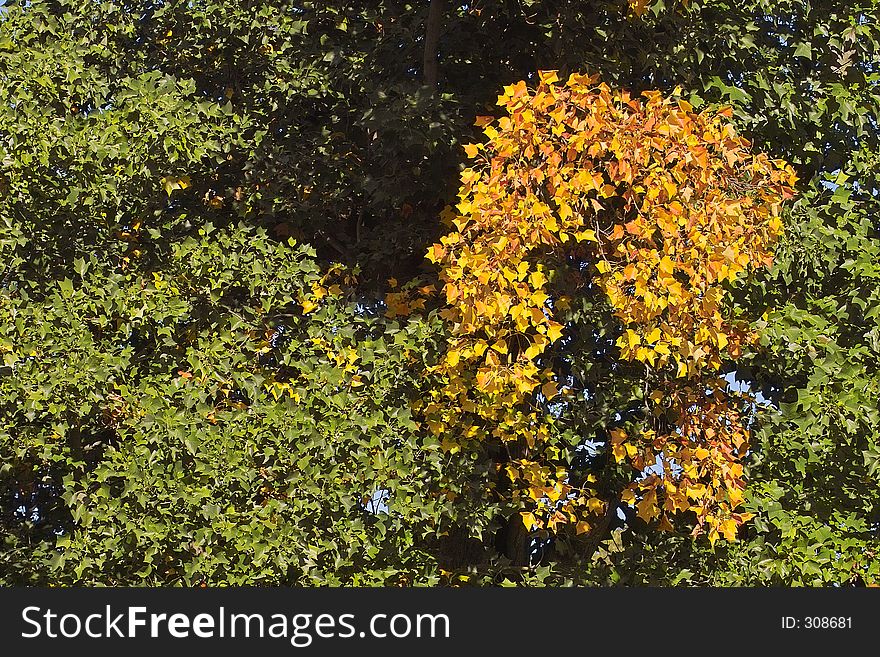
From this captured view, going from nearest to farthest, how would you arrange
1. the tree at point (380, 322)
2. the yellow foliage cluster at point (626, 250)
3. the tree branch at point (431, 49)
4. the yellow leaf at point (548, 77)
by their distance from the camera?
the yellow foliage cluster at point (626, 250), the yellow leaf at point (548, 77), the tree at point (380, 322), the tree branch at point (431, 49)

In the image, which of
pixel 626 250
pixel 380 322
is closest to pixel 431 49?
pixel 380 322

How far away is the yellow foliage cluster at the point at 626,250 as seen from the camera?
5742 mm

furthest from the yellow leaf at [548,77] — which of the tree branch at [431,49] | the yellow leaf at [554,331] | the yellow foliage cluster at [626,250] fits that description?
the yellow leaf at [554,331]

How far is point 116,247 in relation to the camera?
21.9ft

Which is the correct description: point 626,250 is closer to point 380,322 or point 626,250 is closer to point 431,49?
point 380,322

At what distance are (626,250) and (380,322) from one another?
1.59 metres

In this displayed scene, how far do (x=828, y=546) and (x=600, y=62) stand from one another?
9.97ft

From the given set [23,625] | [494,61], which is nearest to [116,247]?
[23,625]

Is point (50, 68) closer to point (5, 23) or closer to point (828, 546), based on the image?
point (5, 23)

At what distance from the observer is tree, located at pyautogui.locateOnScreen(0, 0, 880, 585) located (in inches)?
242

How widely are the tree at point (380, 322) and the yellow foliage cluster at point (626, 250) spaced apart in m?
0.05

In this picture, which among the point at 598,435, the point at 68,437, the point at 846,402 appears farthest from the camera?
the point at 598,435

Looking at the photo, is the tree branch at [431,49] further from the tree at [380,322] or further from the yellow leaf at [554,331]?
the yellow leaf at [554,331]

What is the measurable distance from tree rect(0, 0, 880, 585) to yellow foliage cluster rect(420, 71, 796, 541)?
5 cm
